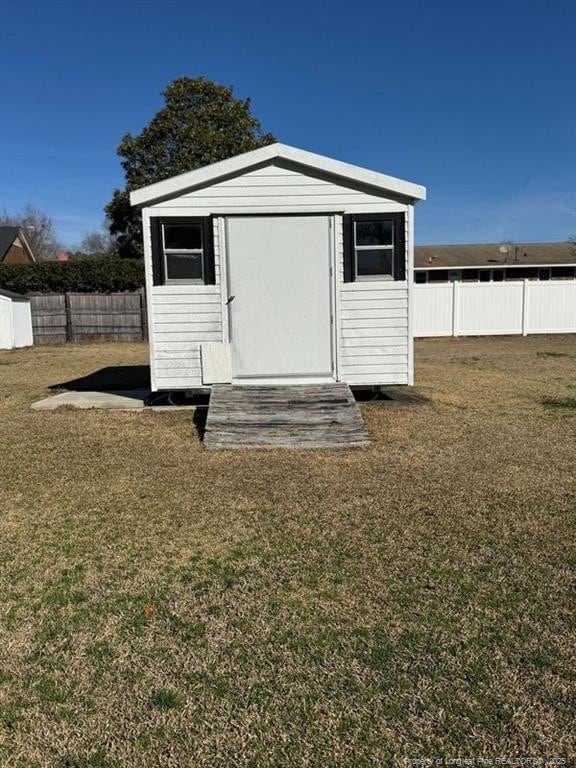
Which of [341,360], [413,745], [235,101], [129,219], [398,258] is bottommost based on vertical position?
[413,745]

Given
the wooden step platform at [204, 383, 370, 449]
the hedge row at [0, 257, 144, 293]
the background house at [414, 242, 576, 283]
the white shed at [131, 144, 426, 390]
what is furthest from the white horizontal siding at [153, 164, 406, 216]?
the background house at [414, 242, 576, 283]

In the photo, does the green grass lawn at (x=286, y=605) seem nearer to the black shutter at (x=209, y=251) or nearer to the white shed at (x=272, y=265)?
the white shed at (x=272, y=265)

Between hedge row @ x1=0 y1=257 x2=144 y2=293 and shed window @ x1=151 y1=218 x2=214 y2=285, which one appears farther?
hedge row @ x1=0 y1=257 x2=144 y2=293

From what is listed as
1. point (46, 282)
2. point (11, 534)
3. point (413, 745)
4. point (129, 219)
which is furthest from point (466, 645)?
point (129, 219)

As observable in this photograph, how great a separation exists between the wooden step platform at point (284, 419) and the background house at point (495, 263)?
28.2 metres

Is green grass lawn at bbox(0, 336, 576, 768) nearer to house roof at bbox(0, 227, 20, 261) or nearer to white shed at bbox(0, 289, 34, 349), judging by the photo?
white shed at bbox(0, 289, 34, 349)

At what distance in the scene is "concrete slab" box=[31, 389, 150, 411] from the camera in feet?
27.2

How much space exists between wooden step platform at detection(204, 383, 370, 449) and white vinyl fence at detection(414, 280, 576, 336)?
46.2 feet

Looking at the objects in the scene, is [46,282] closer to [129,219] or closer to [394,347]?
[129,219]

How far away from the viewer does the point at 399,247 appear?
301 inches

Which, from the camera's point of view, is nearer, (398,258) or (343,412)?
(343,412)

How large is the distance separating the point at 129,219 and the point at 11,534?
22866mm

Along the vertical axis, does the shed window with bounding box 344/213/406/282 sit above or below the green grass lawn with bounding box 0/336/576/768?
above

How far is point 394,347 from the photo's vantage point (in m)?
7.84
